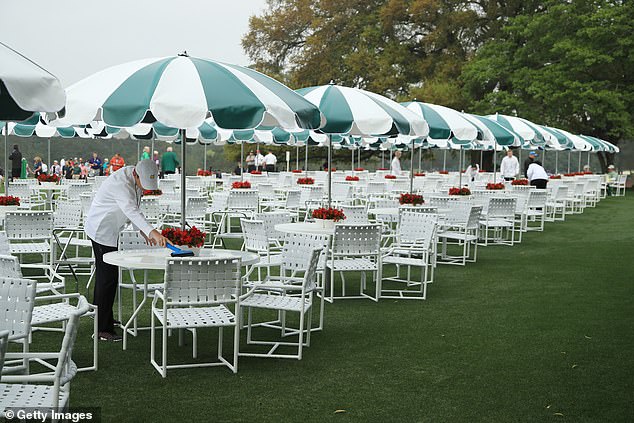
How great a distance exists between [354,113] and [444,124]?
3.31 m

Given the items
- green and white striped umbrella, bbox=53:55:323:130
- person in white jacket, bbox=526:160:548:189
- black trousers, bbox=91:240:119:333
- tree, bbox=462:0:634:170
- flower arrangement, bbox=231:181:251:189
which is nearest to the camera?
green and white striped umbrella, bbox=53:55:323:130

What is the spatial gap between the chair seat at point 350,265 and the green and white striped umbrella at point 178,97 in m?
2.07

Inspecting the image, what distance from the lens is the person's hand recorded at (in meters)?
6.29

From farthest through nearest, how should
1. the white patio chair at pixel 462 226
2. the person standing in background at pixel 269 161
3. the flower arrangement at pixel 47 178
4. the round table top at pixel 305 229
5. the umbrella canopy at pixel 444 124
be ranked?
the person standing in background at pixel 269 161 < the flower arrangement at pixel 47 178 < the white patio chair at pixel 462 226 < the umbrella canopy at pixel 444 124 < the round table top at pixel 305 229

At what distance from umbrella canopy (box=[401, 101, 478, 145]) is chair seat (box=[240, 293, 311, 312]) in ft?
18.4

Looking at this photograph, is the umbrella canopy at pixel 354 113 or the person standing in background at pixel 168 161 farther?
the person standing in background at pixel 168 161

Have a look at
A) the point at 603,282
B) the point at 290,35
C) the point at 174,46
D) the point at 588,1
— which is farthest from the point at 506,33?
the point at 603,282

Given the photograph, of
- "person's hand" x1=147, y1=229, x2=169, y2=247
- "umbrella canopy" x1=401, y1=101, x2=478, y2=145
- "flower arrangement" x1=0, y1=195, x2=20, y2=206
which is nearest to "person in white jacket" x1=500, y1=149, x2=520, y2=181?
"umbrella canopy" x1=401, y1=101, x2=478, y2=145

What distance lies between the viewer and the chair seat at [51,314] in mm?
5305

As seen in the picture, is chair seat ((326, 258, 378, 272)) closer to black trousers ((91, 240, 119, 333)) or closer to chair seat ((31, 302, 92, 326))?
black trousers ((91, 240, 119, 333))

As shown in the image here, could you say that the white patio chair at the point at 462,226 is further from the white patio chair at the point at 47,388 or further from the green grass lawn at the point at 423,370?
the white patio chair at the point at 47,388

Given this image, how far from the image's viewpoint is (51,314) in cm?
549

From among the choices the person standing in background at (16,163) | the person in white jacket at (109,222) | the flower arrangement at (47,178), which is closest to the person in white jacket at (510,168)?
the flower arrangement at (47,178)

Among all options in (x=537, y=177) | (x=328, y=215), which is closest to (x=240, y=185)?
(x=328, y=215)
